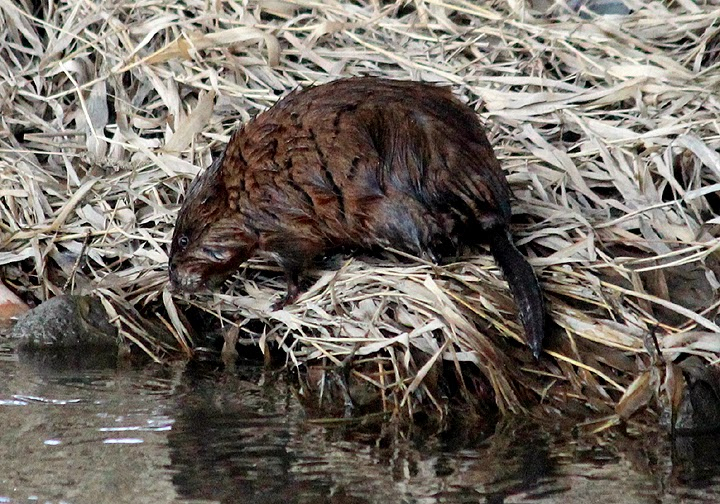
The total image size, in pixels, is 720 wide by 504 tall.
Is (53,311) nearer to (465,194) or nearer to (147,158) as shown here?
(147,158)

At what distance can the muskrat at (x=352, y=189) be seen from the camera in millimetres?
3461

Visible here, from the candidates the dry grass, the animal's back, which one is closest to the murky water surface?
the dry grass

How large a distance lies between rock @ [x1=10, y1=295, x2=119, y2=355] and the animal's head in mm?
316

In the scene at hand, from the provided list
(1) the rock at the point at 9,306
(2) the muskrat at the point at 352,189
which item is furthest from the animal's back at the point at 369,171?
(1) the rock at the point at 9,306

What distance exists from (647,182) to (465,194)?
68 centimetres

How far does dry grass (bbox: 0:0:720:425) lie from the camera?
3.41 meters

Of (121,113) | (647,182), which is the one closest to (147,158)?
(121,113)

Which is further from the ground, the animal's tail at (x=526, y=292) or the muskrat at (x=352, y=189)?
the muskrat at (x=352, y=189)

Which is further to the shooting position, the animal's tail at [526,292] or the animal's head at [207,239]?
the animal's head at [207,239]

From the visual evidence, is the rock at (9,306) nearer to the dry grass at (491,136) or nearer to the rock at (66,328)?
the dry grass at (491,136)

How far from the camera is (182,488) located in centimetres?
273

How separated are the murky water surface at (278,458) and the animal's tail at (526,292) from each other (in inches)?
9.6

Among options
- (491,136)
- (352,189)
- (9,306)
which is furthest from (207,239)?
(491,136)

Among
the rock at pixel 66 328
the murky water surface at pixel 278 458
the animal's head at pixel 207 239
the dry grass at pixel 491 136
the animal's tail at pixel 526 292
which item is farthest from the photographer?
the rock at pixel 66 328
